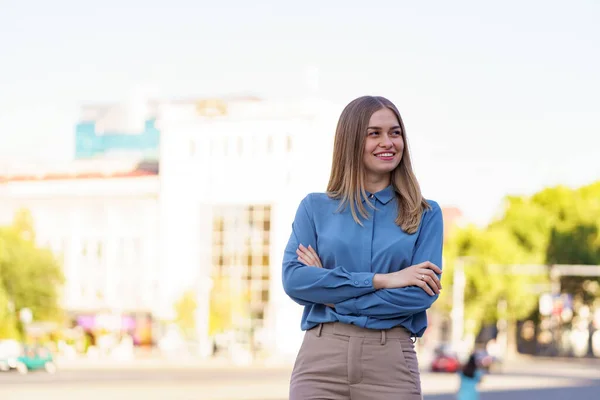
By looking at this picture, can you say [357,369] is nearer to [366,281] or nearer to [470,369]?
[366,281]

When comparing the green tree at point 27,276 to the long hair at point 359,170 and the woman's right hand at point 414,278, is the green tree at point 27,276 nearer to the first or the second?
the long hair at point 359,170

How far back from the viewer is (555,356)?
328 ft

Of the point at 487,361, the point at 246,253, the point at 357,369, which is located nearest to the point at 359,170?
the point at 357,369

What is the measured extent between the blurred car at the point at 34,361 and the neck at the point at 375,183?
45.3 metres

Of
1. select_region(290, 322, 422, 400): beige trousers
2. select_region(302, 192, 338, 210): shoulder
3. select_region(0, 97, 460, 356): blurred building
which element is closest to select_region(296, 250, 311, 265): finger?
select_region(302, 192, 338, 210): shoulder

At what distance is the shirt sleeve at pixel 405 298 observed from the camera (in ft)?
13.6

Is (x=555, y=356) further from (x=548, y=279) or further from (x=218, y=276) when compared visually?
(x=218, y=276)

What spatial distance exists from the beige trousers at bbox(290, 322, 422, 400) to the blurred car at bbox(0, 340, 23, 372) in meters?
45.9

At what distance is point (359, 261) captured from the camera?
14.0 feet

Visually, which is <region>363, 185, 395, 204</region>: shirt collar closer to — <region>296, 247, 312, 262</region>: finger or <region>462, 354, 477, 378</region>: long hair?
<region>296, 247, 312, 262</region>: finger

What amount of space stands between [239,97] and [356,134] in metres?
117

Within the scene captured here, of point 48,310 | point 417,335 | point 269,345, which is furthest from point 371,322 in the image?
point 269,345

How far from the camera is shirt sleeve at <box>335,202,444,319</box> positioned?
13.6 feet

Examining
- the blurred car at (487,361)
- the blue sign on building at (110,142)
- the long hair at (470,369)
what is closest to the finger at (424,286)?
the long hair at (470,369)
